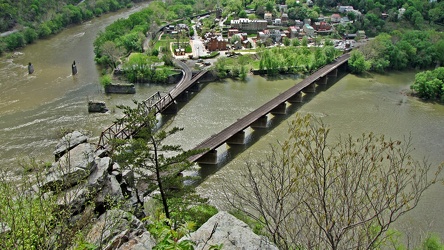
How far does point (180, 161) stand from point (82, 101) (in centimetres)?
2414

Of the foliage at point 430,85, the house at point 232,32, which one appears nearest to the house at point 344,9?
the house at point 232,32

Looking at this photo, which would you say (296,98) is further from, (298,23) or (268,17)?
(268,17)

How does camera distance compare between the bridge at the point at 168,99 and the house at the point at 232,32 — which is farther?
the house at the point at 232,32

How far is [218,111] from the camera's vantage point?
37656mm

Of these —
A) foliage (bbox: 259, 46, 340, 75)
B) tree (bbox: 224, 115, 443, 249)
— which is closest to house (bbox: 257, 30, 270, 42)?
foliage (bbox: 259, 46, 340, 75)

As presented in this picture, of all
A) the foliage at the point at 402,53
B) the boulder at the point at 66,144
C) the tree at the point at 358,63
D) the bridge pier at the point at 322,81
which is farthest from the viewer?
the foliage at the point at 402,53

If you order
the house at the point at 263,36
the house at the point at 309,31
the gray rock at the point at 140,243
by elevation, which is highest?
the gray rock at the point at 140,243

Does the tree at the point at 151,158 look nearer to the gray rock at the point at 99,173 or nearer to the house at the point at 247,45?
the gray rock at the point at 99,173

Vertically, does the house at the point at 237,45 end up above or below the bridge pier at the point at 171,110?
above

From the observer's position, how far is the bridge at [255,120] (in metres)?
28.2

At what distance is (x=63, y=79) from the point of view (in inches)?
1781

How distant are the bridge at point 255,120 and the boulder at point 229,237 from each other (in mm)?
9783

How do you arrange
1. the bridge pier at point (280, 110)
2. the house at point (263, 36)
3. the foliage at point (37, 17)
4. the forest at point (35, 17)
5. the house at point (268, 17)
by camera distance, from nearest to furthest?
the bridge pier at point (280, 110) → the forest at point (35, 17) → the foliage at point (37, 17) → the house at point (263, 36) → the house at point (268, 17)

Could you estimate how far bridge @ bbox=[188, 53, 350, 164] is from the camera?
28.2 m
